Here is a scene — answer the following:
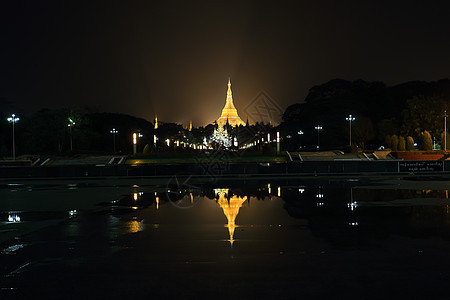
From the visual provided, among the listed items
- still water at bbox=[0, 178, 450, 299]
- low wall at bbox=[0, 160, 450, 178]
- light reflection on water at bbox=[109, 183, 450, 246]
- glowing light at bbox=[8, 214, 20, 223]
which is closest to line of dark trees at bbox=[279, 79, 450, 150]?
low wall at bbox=[0, 160, 450, 178]

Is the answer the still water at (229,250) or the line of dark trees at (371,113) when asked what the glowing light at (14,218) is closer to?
the still water at (229,250)

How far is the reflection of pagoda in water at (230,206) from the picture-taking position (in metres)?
11.6

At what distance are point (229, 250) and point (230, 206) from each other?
6.99 metres

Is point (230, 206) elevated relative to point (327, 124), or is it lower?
lower

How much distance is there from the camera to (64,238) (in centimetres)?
1023

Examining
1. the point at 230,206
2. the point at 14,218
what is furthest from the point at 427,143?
the point at 14,218

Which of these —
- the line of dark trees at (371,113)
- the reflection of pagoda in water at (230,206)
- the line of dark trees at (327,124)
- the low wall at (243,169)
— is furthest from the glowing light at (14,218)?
the line of dark trees at (371,113)

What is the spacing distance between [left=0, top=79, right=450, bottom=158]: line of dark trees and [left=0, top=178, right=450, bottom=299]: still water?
157 ft

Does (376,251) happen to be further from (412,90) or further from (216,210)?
(412,90)

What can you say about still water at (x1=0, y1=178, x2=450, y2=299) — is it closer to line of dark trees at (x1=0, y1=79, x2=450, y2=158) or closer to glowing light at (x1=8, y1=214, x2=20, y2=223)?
glowing light at (x1=8, y1=214, x2=20, y2=223)

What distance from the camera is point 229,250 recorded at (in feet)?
28.8

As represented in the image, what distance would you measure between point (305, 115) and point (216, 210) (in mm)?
104644

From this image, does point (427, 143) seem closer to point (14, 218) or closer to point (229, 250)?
point (229, 250)

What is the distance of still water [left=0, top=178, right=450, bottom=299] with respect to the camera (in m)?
6.43
